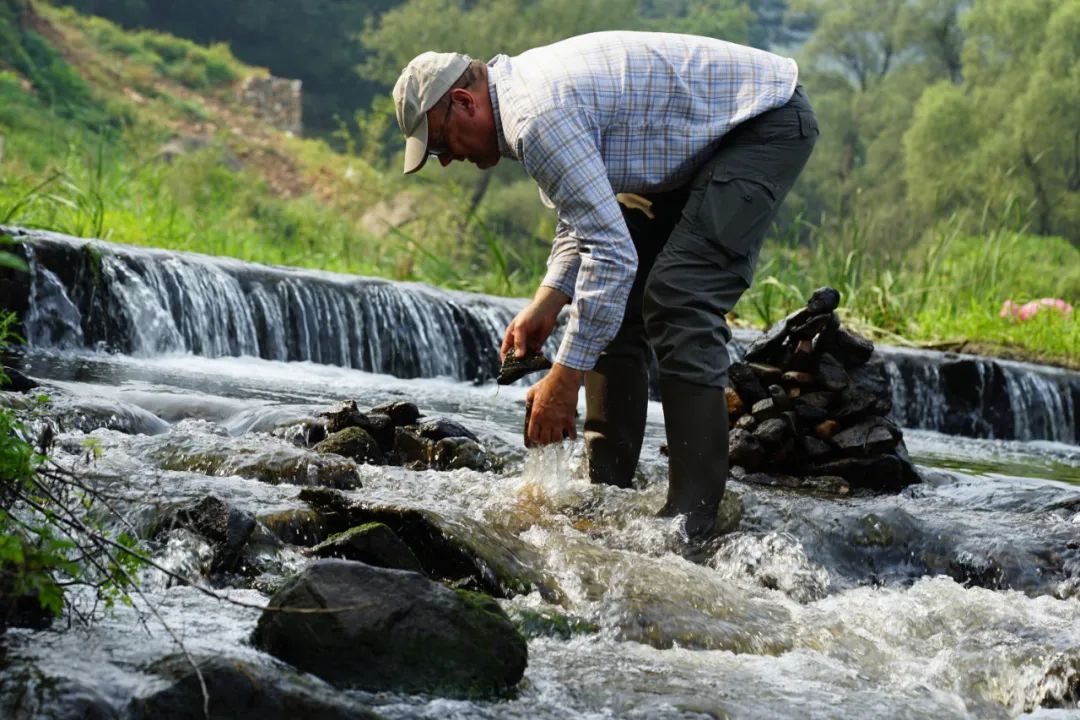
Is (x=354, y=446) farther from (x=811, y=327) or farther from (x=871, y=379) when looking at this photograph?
(x=871, y=379)

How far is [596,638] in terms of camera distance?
2947mm

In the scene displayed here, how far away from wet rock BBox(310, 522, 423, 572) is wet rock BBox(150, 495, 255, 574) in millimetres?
230

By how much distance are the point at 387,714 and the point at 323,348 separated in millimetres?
6325

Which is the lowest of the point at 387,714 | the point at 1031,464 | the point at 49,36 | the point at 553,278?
the point at 1031,464

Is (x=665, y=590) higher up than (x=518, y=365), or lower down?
lower down

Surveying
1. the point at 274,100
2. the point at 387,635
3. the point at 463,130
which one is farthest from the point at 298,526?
the point at 274,100

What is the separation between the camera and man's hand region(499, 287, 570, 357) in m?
3.62

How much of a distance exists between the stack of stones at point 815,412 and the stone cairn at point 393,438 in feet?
3.43

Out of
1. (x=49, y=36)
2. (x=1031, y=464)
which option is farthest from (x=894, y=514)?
(x=49, y=36)

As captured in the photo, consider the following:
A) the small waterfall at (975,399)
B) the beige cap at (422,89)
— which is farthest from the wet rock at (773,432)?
the small waterfall at (975,399)

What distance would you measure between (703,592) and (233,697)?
1.43m

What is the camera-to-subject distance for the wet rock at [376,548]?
9.78ft

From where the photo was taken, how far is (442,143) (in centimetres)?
339

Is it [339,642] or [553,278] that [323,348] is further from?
[339,642]
